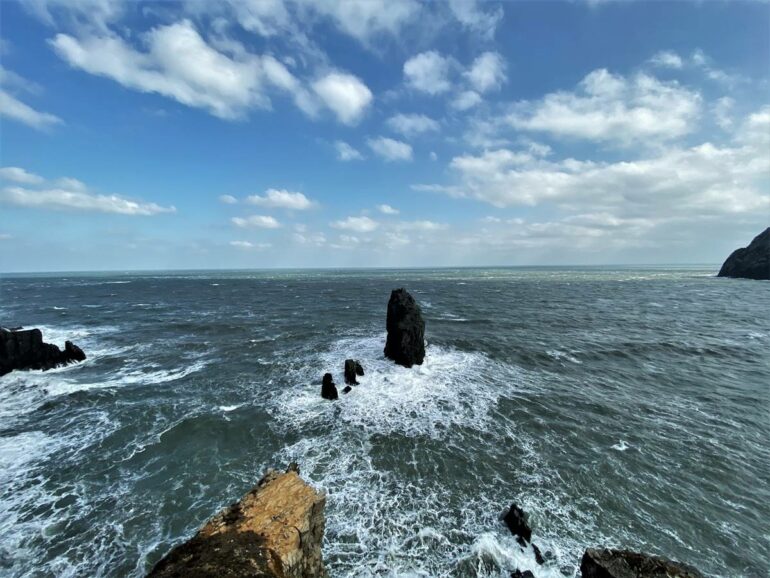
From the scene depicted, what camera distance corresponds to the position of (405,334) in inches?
1214

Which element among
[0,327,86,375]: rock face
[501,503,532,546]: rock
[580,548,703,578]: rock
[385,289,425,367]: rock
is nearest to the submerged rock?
[501,503,532,546]: rock

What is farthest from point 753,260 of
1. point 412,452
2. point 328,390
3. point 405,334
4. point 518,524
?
point 328,390

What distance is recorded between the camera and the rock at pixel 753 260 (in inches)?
5138

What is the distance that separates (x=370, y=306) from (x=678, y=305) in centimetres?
6486

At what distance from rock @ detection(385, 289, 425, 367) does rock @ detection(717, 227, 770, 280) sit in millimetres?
177177

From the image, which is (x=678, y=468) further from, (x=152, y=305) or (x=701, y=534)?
(x=152, y=305)

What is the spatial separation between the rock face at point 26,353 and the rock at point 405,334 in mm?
31463

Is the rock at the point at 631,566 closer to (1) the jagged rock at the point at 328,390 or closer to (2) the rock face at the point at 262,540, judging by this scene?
(2) the rock face at the point at 262,540

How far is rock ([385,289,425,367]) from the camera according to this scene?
30.7m

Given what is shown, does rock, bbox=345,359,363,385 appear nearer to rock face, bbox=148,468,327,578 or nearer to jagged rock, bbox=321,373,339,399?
jagged rock, bbox=321,373,339,399

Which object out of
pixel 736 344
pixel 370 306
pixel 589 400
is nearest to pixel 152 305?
pixel 370 306

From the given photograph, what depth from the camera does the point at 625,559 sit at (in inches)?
291

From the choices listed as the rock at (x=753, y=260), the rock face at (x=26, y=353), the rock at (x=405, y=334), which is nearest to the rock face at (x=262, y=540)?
the rock at (x=405, y=334)

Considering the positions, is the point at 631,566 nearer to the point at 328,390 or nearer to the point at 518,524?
the point at 518,524
